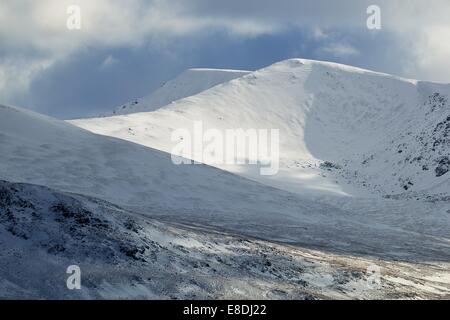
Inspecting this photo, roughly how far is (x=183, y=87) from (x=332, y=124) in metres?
56.7

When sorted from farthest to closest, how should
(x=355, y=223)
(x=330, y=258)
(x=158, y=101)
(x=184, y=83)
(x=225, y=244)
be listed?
(x=184, y=83), (x=158, y=101), (x=355, y=223), (x=330, y=258), (x=225, y=244)

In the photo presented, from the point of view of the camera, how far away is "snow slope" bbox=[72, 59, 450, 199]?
6012cm

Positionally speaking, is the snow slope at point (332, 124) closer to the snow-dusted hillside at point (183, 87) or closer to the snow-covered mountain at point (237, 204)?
the snow-covered mountain at point (237, 204)

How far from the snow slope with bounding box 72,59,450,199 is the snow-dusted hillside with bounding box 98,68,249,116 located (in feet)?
68.4

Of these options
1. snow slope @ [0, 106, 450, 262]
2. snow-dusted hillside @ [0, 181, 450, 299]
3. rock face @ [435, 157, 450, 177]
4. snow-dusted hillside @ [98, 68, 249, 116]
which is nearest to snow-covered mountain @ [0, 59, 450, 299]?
snow-dusted hillside @ [0, 181, 450, 299]

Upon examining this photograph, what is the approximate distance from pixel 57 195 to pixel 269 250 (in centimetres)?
784

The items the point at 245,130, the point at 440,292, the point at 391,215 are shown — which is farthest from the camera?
the point at 245,130

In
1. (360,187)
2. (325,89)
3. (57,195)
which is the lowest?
(360,187)

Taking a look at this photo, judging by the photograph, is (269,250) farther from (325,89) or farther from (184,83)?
(184,83)

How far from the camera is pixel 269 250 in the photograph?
21359 mm

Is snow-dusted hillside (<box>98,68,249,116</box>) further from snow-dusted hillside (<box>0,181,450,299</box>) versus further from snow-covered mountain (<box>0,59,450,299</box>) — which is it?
snow-dusted hillside (<box>0,181,450,299</box>)

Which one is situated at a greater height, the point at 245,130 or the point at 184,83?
the point at 184,83

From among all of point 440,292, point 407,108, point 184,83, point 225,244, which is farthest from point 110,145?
point 184,83
